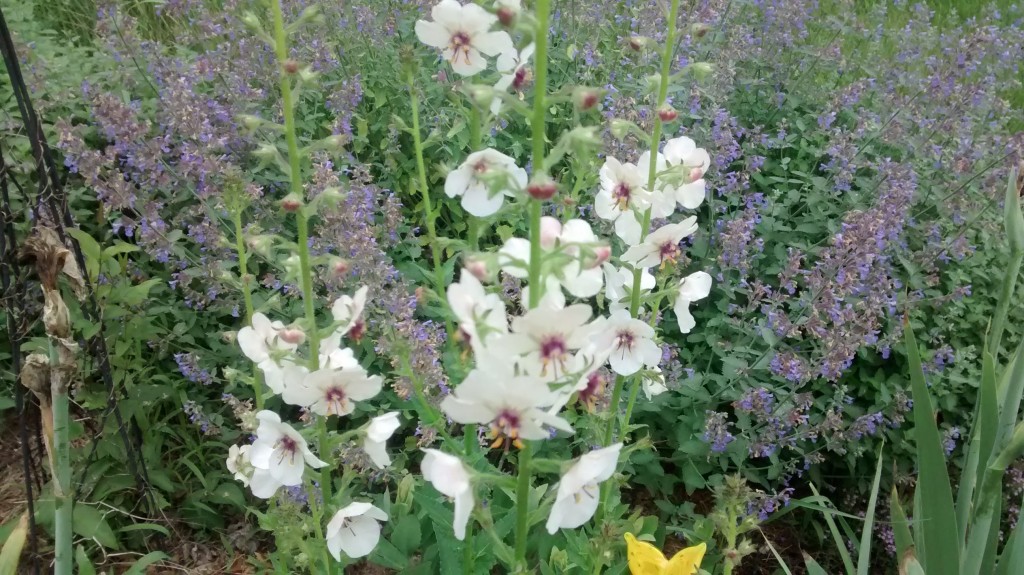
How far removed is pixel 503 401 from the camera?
1.11 meters

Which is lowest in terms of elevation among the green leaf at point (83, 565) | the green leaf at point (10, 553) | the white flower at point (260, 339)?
the green leaf at point (83, 565)

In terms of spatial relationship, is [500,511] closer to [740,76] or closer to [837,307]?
[837,307]

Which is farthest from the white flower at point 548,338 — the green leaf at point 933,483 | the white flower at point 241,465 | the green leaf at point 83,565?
the green leaf at point 83,565

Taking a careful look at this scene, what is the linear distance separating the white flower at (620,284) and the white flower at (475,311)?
43cm

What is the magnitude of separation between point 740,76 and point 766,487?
1854 mm

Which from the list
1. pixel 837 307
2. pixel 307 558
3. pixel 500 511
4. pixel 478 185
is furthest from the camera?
pixel 837 307

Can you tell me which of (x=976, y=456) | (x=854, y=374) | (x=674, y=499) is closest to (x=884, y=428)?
(x=854, y=374)

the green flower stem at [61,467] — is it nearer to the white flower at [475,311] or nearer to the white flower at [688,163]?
the white flower at [475,311]

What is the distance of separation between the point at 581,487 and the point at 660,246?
63cm

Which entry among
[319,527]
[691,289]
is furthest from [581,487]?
[319,527]

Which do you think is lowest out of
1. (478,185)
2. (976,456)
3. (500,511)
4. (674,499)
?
(674,499)

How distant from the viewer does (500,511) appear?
2137mm

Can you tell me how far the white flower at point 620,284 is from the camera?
5.37 ft

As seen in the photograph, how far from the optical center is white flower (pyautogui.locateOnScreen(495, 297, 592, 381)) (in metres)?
1.08
